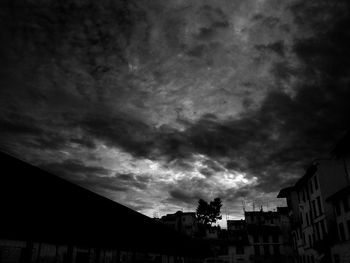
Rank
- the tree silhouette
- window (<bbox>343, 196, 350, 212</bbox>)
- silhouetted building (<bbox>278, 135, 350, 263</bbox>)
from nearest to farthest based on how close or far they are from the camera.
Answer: window (<bbox>343, 196, 350, 212</bbox>) → silhouetted building (<bbox>278, 135, 350, 263</bbox>) → the tree silhouette

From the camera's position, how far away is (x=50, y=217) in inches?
373

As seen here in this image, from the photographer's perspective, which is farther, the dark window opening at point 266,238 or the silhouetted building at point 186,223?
the silhouetted building at point 186,223

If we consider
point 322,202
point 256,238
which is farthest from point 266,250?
point 322,202

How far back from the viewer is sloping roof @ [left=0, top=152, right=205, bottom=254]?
8016 millimetres

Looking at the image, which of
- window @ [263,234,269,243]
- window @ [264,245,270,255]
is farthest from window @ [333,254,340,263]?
window @ [263,234,269,243]

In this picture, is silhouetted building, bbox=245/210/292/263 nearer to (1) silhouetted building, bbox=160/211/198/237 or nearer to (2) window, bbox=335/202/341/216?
(2) window, bbox=335/202/341/216

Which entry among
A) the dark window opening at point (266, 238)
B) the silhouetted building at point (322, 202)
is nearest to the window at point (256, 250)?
the dark window opening at point (266, 238)

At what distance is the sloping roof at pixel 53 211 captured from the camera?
316 inches

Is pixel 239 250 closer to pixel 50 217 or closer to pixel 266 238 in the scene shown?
pixel 266 238

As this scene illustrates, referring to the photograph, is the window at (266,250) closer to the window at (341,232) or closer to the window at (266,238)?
the window at (266,238)

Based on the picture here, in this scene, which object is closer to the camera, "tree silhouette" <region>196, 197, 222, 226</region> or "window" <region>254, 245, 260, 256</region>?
"window" <region>254, 245, 260, 256</region>

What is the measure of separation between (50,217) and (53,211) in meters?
0.21

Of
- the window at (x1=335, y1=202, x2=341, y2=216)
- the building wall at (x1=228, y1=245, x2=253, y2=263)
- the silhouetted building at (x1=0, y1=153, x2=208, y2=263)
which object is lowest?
the building wall at (x1=228, y1=245, x2=253, y2=263)

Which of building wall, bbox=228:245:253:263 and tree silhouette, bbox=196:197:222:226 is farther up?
tree silhouette, bbox=196:197:222:226
